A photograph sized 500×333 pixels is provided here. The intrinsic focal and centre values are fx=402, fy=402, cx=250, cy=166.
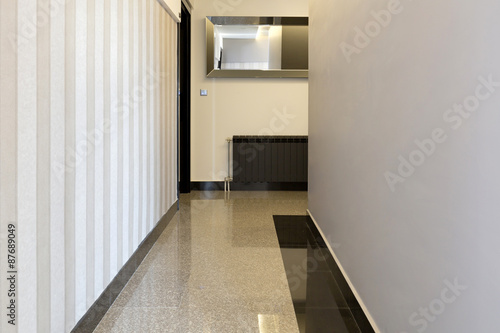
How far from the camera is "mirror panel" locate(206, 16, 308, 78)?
231 inches

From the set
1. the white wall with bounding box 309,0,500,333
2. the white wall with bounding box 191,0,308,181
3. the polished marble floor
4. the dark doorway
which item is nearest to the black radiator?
the white wall with bounding box 191,0,308,181

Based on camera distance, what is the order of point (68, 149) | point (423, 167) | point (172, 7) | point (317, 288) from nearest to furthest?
point (423, 167), point (68, 149), point (317, 288), point (172, 7)

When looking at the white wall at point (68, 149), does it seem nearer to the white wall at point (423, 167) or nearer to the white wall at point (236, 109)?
the white wall at point (423, 167)

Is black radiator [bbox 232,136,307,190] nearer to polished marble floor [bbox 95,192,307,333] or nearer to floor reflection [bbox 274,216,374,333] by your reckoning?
polished marble floor [bbox 95,192,307,333]

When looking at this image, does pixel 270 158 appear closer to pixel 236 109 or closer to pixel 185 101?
pixel 236 109

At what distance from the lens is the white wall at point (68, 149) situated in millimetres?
1228

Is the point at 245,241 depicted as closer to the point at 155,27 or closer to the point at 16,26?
the point at 155,27

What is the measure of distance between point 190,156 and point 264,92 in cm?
145

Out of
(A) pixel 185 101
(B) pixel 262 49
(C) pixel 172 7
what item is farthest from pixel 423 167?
(B) pixel 262 49

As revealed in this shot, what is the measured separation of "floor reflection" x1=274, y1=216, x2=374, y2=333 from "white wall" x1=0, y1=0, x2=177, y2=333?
105 cm

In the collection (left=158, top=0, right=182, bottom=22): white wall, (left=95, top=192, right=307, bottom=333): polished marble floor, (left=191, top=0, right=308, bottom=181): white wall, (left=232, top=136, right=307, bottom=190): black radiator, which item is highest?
(left=158, top=0, right=182, bottom=22): white wall

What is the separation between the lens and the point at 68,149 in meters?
1.60

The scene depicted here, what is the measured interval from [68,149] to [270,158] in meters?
4.41

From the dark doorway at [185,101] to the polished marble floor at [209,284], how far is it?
1710 mm
